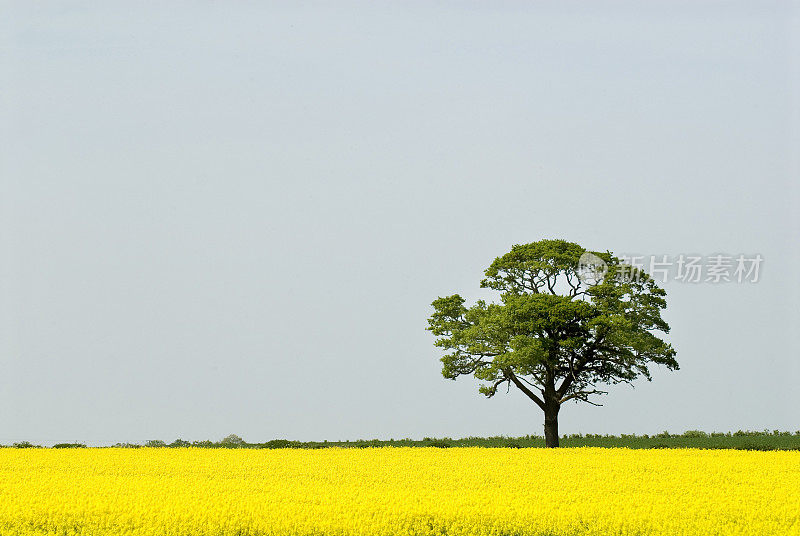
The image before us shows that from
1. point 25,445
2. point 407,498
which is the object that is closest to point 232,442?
point 25,445

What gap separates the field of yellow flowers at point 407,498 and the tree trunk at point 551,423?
558 inches

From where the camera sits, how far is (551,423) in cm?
4166

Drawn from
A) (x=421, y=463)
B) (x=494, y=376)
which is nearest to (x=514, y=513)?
(x=421, y=463)

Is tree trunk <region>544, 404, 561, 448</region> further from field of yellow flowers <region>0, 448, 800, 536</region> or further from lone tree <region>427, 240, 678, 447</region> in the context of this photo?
field of yellow flowers <region>0, 448, 800, 536</region>

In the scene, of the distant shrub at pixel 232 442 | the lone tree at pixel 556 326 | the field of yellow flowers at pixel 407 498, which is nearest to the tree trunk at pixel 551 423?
the lone tree at pixel 556 326

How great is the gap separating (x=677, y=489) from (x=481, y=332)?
851 inches

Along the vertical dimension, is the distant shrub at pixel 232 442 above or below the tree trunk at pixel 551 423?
below

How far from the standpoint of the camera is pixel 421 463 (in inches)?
1069

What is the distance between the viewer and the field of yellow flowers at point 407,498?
14727mm

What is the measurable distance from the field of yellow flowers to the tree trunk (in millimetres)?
14163

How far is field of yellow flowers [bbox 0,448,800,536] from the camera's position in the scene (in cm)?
1473

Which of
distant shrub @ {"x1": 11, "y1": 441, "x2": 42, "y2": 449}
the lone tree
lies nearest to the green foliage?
the lone tree

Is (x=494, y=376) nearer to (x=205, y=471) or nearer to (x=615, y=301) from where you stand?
(x=615, y=301)

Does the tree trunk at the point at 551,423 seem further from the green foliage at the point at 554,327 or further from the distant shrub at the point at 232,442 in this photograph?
the distant shrub at the point at 232,442
